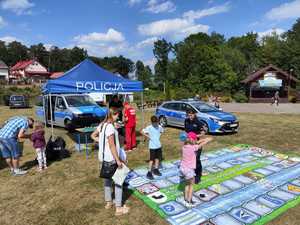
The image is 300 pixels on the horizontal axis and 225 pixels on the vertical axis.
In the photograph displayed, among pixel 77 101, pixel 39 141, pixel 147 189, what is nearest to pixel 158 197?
pixel 147 189

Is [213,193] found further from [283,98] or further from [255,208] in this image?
[283,98]

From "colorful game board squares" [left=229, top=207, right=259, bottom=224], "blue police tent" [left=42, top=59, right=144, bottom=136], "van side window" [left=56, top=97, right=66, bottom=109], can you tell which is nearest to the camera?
"colorful game board squares" [left=229, top=207, right=259, bottom=224]

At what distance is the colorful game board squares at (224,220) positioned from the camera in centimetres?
416

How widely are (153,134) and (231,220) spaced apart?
8.45ft

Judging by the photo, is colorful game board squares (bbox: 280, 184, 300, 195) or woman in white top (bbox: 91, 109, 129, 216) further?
colorful game board squares (bbox: 280, 184, 300, 195)

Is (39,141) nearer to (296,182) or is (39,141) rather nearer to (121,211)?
(121,211)

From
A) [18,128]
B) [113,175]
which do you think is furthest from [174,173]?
[18,128]

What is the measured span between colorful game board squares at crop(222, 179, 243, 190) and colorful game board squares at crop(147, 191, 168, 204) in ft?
5.06

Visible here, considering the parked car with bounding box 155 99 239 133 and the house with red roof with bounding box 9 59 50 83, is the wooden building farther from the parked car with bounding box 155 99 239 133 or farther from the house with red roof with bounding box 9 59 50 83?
the house with red roof with bounding box 9 59 50 83

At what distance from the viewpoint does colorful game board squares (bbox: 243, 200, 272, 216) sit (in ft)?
14.8

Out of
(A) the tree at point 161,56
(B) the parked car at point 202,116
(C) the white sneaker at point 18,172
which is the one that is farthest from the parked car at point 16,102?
(A) the tree at point 161,56

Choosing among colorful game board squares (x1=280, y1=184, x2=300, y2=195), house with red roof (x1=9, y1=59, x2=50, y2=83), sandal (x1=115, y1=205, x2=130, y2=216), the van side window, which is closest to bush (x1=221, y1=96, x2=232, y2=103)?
the van side window

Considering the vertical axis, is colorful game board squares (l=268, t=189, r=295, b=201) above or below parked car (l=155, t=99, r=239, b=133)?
below

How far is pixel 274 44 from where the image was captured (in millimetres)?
56125
